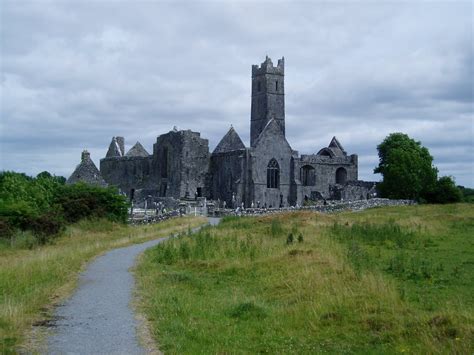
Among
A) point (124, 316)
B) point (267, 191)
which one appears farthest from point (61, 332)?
point (267, 191)

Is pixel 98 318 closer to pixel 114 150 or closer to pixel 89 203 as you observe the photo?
pixel 89 203

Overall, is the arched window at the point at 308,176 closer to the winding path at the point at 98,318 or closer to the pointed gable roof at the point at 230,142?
the pointed gable roof at the point at 230,142

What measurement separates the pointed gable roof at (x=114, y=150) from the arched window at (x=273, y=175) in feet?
77.8

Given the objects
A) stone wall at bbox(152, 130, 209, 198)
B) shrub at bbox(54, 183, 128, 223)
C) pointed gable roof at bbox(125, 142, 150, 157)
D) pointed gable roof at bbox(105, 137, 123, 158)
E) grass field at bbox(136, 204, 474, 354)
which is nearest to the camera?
grass field at bbox(136, 204, 474, 354)

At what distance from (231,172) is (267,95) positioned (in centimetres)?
1741

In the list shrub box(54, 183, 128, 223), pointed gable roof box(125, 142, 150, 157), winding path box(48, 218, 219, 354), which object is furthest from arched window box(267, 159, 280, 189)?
winding path box(48, 218, 219, 354)

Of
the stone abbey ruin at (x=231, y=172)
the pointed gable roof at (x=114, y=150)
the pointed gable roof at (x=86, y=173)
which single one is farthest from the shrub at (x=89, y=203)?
the pointed gable roof at (x=114, y=150)

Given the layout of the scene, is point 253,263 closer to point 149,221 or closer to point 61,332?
point 61,332

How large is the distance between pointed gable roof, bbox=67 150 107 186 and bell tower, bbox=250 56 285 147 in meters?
26.6

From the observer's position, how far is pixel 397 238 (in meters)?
24.6

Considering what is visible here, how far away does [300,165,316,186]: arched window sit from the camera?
242ft

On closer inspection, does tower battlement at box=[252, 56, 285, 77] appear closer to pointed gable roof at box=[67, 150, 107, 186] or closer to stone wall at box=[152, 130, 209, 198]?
stone wall at box=[152, 130, 209, 198]

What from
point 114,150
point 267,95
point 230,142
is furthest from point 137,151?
point 267,95

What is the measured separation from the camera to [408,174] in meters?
73.1
